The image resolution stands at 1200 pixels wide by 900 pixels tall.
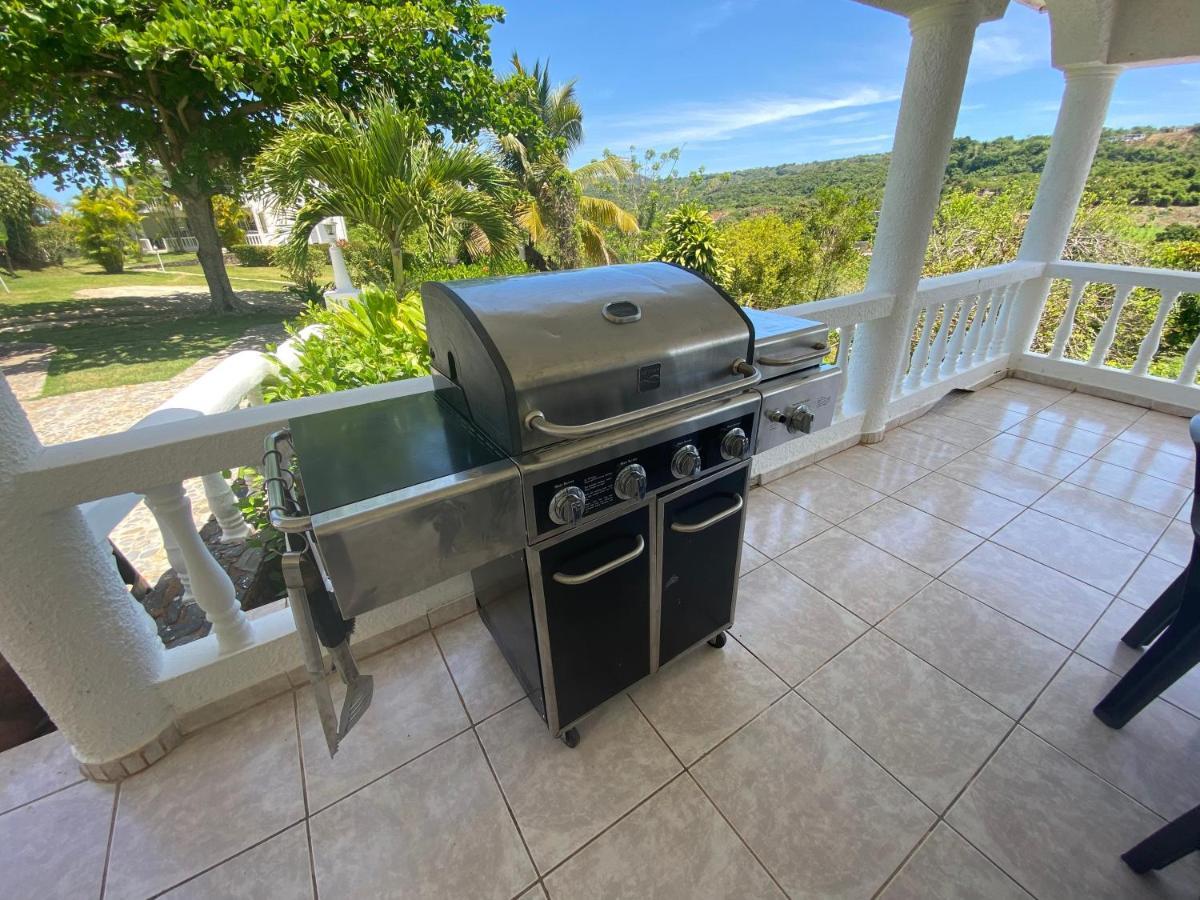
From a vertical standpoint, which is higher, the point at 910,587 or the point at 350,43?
the point at 350,43

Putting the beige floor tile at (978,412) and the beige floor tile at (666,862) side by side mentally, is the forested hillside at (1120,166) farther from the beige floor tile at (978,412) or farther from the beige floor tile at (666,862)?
the beige floor tile at (666,862)

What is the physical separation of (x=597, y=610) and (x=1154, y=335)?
13.7 feet

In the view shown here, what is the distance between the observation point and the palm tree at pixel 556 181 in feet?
33.9

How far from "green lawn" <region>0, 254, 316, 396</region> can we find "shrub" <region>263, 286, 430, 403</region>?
8014mm

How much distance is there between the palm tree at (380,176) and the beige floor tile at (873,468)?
3.82 metres

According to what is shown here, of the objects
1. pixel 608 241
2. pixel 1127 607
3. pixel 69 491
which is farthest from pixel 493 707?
pixel 608 241

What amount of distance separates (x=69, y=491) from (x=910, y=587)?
2502mm

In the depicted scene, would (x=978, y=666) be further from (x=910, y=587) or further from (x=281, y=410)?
(x=281, y=410)

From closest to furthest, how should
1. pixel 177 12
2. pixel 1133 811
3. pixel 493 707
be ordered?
pixel 1133 811
pixel 493 707
pixel 177 12

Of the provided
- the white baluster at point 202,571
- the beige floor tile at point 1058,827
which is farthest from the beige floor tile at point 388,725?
the beige floor tile at point 1058,827

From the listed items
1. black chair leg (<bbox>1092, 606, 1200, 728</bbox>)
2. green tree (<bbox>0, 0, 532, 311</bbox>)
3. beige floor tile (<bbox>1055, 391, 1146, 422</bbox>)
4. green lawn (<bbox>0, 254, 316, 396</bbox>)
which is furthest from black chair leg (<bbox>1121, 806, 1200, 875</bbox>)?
green lawn (<bbox>0, 254, 316, 396</bbox>)

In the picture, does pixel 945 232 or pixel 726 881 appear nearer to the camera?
pixel 726 881

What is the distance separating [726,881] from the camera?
1.03m

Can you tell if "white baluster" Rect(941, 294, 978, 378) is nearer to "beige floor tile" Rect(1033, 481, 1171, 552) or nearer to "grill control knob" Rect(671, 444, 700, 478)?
"beige floor tile" Rect(1033, 481, 1171, 552)
